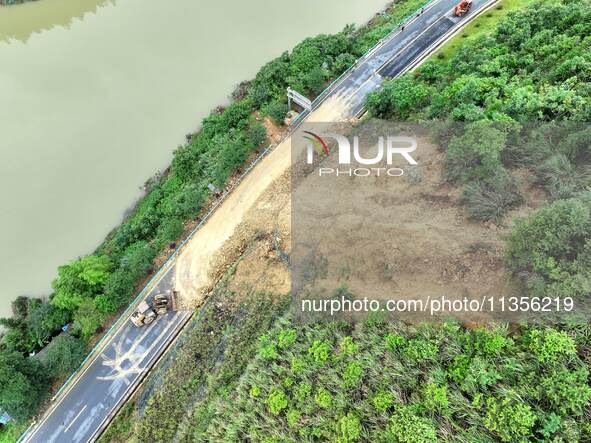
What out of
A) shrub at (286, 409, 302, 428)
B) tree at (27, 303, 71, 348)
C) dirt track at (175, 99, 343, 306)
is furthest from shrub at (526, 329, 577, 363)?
tree at (27, 303, 71, 348)

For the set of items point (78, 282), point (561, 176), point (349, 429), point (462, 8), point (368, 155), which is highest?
point (462, 8)

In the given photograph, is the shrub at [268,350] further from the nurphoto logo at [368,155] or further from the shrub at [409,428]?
the nurphoto logo at [368,155]

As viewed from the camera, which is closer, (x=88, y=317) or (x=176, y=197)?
(x=88, y=317)

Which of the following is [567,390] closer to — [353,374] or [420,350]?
[420,350]

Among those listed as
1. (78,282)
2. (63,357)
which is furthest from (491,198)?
(63,357)

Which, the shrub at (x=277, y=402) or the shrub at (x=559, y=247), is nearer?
the shrub at (x=559, y=247)

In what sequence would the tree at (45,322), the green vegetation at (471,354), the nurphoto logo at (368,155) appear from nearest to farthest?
the green vegetation at (471,354) → the nurphoto logo at (368,155) → the tree at (45,322)

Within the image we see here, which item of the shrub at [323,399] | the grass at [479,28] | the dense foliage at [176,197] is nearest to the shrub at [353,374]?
the shrub at [323,399]

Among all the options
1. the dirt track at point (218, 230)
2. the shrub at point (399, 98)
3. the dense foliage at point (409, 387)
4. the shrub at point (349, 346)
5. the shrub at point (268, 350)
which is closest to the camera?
the dense foliage at point (409, 387)
